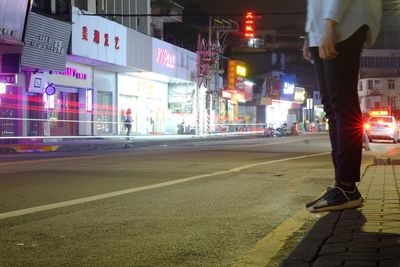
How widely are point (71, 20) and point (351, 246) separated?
2382 cm

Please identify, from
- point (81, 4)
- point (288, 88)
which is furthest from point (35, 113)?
point (288, 88)

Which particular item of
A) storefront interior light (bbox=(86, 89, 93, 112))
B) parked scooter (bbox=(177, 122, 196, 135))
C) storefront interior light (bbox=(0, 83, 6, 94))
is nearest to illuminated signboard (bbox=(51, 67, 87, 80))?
storefront interior light (bbox=(86, 89, 93, 112))

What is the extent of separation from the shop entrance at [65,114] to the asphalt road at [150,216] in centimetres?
1663

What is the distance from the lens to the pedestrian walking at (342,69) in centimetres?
388

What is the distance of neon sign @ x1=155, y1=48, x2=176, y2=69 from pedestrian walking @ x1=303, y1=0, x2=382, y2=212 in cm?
3018

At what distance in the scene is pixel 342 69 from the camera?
13.4 ft

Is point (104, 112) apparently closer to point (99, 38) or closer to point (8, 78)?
point (99, 38)

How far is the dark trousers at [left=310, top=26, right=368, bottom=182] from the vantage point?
4047 mm

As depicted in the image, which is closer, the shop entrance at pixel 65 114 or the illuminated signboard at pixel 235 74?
the shop entrance at pixel 65 114

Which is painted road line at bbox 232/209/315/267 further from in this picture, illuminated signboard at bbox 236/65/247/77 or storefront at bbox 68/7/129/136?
illuminated signboard at bbox 236/65/247/77

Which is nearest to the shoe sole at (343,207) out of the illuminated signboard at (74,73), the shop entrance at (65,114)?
the illuminated signboard at (74,73)

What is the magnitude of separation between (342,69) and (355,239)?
1.24m

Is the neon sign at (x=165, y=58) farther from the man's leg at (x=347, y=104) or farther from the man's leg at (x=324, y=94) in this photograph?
the man's leg at (x=347, y=104)

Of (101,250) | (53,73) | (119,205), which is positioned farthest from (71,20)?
(101,250)
